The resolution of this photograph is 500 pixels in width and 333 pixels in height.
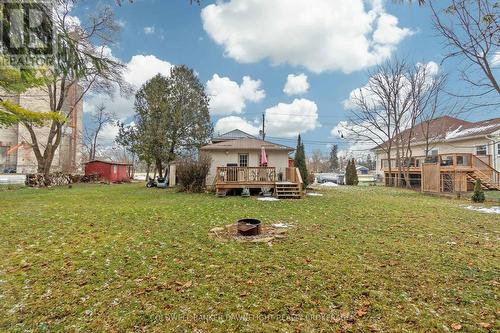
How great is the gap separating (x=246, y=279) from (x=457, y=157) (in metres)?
19.4

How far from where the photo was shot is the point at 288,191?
516 inches

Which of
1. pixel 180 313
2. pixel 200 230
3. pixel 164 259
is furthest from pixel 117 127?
pixel 180 313

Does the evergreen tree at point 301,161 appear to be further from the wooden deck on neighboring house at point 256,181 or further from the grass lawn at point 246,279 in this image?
the grass lawn at point 246,279

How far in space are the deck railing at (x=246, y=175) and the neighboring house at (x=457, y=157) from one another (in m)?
9.86

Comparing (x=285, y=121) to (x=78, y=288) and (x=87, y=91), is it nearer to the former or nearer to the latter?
(x=87, y=91)

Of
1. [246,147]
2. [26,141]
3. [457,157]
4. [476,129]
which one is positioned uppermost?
[26,141]

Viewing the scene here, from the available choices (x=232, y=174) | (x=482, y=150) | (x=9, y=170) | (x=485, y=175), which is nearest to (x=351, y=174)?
(x=482, y=150)

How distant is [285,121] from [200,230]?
98.0 feet

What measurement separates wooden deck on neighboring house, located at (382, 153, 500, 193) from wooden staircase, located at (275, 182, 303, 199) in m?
8.74

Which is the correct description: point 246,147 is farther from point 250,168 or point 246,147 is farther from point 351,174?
point 351,174

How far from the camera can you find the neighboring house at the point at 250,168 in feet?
44.1

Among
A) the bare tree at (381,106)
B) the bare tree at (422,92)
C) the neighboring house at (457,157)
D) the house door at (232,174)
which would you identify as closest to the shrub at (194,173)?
the house door at (232,174)

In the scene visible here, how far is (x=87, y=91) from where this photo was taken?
21.0 metres

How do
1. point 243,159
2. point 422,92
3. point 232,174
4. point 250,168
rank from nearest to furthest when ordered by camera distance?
1. point 250,168
2. point 232,174
3. point 243,159
4. point 422,92
